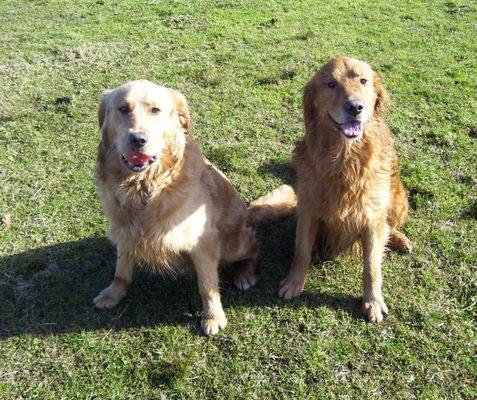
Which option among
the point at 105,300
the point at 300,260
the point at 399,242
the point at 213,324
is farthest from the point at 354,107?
the point at 105,300

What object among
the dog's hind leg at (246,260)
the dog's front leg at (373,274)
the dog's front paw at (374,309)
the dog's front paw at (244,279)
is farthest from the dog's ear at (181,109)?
the dog's front paw at (374,309)

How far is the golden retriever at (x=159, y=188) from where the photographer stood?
2979 millimetres

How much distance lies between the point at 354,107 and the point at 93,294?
2.64m

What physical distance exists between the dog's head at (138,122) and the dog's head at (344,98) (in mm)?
1094

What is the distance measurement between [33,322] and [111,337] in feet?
2.18

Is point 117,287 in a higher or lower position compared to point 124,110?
lower

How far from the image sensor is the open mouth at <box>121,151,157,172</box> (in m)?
2.90

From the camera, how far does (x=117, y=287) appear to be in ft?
12.3

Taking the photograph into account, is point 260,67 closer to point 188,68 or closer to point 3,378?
point 188,68

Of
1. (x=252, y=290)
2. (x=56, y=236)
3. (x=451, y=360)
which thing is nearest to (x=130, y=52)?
(x=56, y=236)

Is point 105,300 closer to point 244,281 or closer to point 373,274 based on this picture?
point 244,281

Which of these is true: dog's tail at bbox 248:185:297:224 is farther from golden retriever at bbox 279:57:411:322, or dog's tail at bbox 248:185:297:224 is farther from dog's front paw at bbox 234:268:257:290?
golden retriever at bbox 279:57:411:322

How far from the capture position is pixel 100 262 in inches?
162

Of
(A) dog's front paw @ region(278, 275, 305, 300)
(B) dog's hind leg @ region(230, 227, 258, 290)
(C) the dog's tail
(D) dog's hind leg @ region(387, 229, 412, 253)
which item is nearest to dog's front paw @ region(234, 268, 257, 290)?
(B) dog's hind leg @ region(230, 227, 258, 290)
